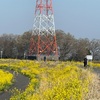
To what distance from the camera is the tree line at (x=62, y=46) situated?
77.8 meters

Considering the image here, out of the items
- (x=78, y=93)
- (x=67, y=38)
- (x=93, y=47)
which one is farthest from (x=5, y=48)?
(x=78, y=93)

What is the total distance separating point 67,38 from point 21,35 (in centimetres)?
1089

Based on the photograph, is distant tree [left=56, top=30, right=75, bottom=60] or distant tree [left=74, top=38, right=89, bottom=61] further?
distant tree [left=56, top=30, right=75, bottom=60]

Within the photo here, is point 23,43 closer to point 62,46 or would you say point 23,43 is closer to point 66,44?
point 62,46

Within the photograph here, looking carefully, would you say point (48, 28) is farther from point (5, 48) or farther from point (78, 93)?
point (78, 93)

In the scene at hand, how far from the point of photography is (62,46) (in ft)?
262

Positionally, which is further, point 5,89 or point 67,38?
point 67,38

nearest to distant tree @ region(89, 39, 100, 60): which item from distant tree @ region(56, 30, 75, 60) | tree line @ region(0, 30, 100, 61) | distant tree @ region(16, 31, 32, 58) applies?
Answer: tree line @ region(0, 30, 100, 61)

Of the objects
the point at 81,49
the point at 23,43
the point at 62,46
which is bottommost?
the point at 81,49

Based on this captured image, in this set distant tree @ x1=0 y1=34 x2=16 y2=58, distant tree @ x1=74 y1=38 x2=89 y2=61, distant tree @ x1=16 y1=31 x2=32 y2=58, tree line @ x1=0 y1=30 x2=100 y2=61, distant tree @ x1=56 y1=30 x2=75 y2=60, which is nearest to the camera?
distant tree @ x1=74 y1=38 x2=89 y2=61

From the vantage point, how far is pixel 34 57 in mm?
54656

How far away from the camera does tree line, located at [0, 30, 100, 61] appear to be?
77.8 m

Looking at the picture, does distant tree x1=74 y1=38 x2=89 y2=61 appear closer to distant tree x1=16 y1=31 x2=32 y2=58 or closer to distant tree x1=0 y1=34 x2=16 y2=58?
distant tree x1=16 y1=31 x2=32 y2=58

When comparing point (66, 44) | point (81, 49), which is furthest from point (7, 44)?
point (81, 49)
